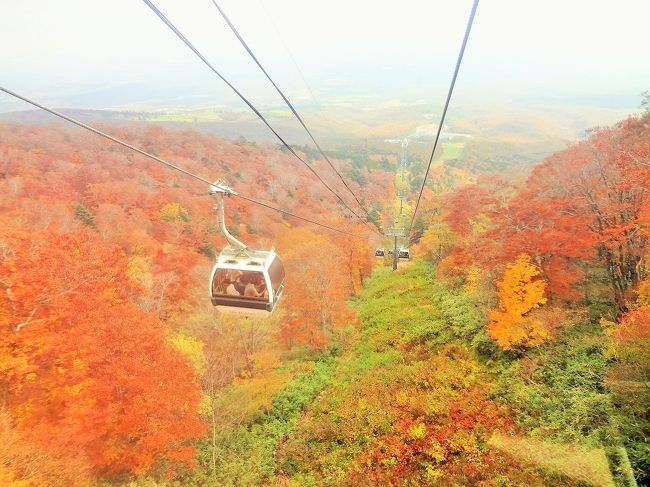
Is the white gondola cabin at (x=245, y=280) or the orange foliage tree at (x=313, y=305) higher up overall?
the white gondola cabin at (x=245, y=280)

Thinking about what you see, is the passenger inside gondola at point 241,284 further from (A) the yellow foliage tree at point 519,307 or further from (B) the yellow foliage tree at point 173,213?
(B) the yellow foliage tree at point 173,213

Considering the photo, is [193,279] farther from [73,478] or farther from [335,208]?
[335,208]

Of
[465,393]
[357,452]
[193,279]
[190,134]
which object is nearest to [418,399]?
[465,393]

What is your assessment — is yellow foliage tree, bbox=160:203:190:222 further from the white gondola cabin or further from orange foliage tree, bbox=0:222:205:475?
the white gondola cabin

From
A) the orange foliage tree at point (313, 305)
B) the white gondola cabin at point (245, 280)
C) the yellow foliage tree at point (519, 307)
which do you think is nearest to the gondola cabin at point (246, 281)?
the white gondola cabin at point (245, 280)

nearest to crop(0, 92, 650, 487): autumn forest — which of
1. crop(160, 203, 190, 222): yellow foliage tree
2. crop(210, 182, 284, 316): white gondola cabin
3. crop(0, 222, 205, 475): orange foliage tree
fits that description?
crop(0, 222, 205, 475): orange foliage tree

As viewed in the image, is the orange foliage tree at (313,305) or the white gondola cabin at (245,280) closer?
the white gondola cabin at (245,280)
